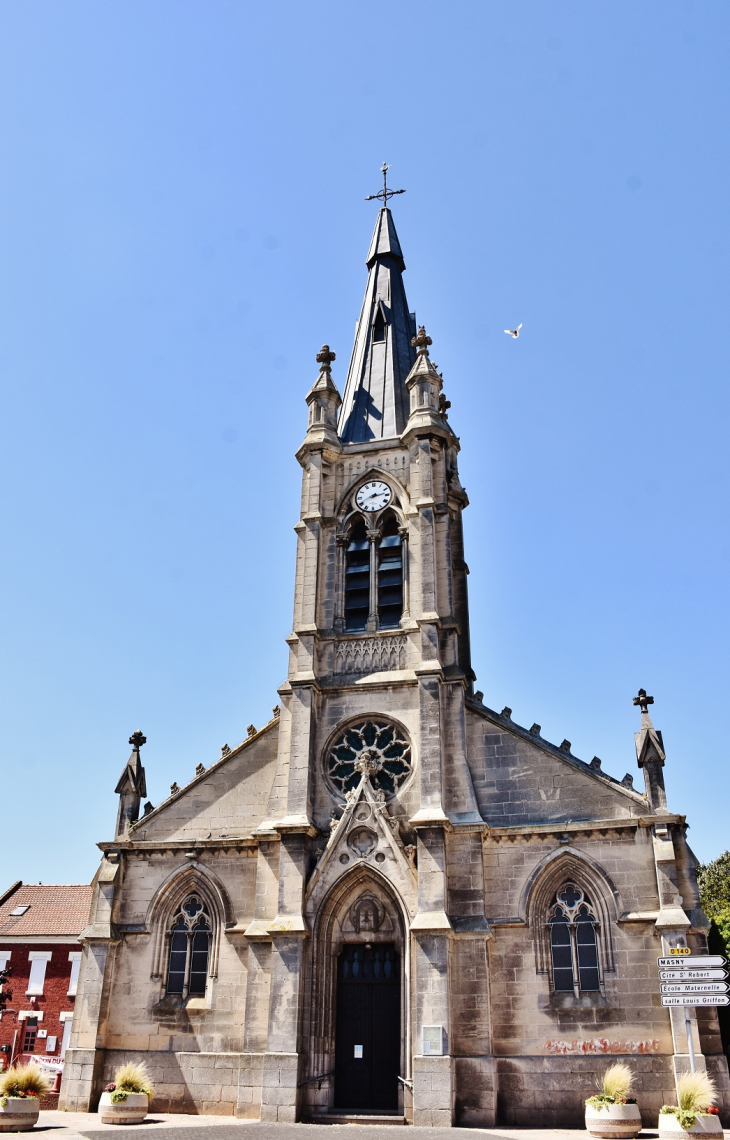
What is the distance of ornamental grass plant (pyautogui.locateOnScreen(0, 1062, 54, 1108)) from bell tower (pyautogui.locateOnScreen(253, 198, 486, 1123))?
4.86 meters

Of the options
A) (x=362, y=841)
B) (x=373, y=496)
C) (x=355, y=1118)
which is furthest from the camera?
(x=373, y=496)

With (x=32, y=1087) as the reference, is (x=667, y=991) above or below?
above

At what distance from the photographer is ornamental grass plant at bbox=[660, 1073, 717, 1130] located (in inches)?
645

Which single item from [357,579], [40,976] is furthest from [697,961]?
[40,976]

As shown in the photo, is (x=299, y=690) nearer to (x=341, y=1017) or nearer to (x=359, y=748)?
(x=359, y=748)

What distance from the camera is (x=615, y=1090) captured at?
711 inches

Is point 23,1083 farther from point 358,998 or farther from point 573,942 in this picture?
point 573,942

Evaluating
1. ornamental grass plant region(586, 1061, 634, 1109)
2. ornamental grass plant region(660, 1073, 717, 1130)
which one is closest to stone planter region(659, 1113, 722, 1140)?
ornamental grass plant region(660, 1073, 717, 1130)

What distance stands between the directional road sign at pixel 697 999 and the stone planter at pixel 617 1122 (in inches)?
83.4

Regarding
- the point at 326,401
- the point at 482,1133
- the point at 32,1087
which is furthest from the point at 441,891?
the point at 326,401

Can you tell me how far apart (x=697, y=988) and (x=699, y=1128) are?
2322 mm

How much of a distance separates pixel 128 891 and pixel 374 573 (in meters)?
10.6

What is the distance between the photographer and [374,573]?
Result: 2670 centimetres

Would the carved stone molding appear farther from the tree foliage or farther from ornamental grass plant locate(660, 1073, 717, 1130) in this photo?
the tree foliage
